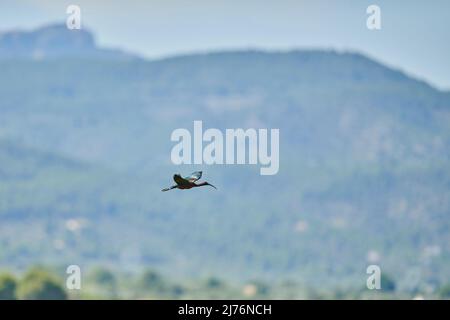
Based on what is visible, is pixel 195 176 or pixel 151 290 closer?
pixel 195 176

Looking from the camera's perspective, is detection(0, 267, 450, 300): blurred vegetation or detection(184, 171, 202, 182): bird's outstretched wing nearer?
detection(184, 171, 202, 182): bird's outstretched wing

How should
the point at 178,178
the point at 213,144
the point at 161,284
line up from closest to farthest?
1. the point at 178,178
2. the point at 213,144
3. the point at 161,284

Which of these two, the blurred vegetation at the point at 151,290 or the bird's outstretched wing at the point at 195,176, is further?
the blurred vegetation at the point at 151,290

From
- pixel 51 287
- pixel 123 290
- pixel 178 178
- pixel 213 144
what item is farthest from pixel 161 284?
pixel 178 178

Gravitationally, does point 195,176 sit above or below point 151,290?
below

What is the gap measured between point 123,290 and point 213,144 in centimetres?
11654

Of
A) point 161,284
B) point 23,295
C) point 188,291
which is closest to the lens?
point 23,295

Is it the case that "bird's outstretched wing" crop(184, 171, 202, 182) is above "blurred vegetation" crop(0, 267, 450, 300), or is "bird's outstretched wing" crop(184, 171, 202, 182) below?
below

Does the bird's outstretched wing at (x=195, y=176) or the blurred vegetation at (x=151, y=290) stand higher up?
the blurred vegetation at (x=151, y=290)
